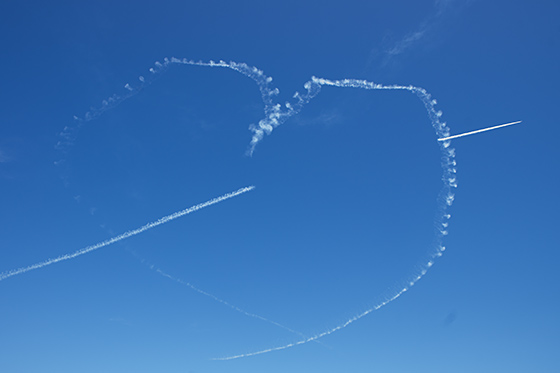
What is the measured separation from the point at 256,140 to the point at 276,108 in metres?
4.39

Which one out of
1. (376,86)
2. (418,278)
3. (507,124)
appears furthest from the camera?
(418,278)

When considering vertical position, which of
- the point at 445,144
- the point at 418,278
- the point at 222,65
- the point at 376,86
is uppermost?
the point at 222,65

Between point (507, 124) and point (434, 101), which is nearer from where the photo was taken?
point (507, 124)

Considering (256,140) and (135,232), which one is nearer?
(256,140)

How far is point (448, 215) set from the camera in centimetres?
4819

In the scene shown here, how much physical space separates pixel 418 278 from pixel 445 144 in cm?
1598

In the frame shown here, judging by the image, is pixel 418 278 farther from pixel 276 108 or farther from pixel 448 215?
pixel 276 108

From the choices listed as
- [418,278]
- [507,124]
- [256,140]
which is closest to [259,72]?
[256,140]

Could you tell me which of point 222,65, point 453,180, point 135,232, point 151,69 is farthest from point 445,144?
point 135,232

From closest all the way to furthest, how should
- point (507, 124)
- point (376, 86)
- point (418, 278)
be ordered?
point (507, 124) < point (376, 86) < point (418, 278)

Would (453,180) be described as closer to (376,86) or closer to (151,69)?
(376,86)

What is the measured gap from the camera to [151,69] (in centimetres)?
4653

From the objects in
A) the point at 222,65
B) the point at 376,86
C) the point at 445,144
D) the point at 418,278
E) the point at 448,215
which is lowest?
the point at 418,278

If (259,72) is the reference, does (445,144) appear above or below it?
below
